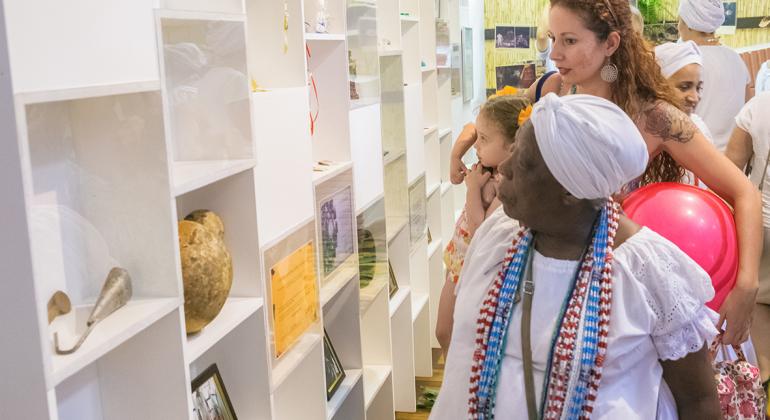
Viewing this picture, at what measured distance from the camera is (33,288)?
1.34m

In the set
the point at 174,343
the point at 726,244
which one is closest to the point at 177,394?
the point at 174,343

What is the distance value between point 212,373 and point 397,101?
2062 millimetres

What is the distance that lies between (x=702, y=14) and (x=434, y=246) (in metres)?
1.95

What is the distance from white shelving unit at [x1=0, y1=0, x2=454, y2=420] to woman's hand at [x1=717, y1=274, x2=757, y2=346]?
121 centimetres

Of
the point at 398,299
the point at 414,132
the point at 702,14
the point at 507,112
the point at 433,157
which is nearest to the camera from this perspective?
the point at 507,112

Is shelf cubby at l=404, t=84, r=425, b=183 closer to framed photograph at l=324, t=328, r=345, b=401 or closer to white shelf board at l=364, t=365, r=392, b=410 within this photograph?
white shelf board at l=364, t=365, r=392, b=410

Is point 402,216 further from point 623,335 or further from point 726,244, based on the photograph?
point 623,335

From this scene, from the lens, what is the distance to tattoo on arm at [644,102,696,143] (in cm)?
231

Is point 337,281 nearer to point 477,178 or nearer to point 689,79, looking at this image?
point 477,178

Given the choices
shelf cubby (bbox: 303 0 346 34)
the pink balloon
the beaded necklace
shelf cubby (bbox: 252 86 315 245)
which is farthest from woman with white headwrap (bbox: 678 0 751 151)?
the beaded necklace

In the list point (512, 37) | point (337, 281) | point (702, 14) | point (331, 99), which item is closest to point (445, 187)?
point (512, 37)

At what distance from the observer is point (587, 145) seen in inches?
61.2

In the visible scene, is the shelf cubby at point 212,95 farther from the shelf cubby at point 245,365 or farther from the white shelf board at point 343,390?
the white shelf board at point 343,390

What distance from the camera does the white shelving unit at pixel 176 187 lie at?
1370 millimetres
